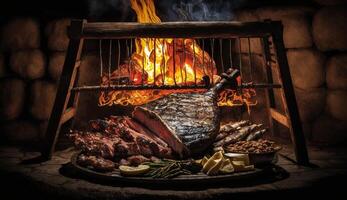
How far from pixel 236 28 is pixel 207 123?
132 centimetres

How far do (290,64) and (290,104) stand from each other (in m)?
1.97

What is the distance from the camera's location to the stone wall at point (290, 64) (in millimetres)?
6762

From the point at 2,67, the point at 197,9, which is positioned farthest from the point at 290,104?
the point at 2,67

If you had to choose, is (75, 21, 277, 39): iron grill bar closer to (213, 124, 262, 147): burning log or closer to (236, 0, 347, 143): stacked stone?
(213, 124, 262, 147): burning log

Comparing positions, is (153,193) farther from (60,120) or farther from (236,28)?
(236,28)

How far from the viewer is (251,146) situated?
5.19 metres

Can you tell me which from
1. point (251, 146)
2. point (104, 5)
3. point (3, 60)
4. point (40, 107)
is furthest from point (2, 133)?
point (251, 146)

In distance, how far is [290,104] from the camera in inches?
214

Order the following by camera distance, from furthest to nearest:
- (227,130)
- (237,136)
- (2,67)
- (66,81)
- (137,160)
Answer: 1. (2,67)
2. (227,130)
3. (237,136)
4. (66,81)
5. (137,160)

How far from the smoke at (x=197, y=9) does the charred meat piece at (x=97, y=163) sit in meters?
3.57

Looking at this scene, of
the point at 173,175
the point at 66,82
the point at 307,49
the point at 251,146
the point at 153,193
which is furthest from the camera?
the point at 307,49

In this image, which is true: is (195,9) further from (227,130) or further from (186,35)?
(227,130)

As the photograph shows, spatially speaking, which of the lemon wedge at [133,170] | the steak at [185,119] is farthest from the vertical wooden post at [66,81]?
the lemon wedge at [133,170]

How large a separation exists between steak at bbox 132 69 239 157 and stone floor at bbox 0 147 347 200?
70cm
